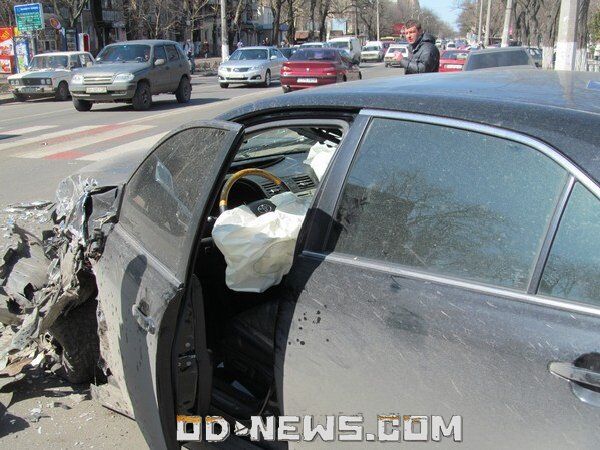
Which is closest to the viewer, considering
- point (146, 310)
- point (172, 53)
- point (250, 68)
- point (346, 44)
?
point (146, 310)

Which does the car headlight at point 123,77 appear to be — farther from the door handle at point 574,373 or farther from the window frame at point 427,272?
the door handle at point 574,373

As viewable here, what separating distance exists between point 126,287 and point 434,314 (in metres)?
1.23

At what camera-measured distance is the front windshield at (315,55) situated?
20.4 metres

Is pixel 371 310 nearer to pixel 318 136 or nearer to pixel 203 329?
pixel 203 329

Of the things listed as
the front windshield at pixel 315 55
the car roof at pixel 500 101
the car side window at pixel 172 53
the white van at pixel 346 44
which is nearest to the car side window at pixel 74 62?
the car side window at pixel 172 53

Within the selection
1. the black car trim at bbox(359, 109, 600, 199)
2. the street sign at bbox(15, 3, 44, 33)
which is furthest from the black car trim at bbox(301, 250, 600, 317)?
the street sign at bbox(15, 3, 44, 33)

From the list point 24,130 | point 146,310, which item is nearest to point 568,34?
point 24,130

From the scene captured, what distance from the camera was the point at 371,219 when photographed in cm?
198

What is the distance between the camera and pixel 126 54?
17.2m

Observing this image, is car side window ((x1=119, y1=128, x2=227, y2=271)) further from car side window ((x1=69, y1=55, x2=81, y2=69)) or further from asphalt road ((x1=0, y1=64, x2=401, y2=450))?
car side window ((x1=69, y1=55, x2=81, y2=69))

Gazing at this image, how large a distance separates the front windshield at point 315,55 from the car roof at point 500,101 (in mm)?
18360

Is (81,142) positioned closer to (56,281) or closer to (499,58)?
(499,58)

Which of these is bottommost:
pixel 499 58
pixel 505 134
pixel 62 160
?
pixel 62 160

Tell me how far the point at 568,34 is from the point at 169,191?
12.6 metres
